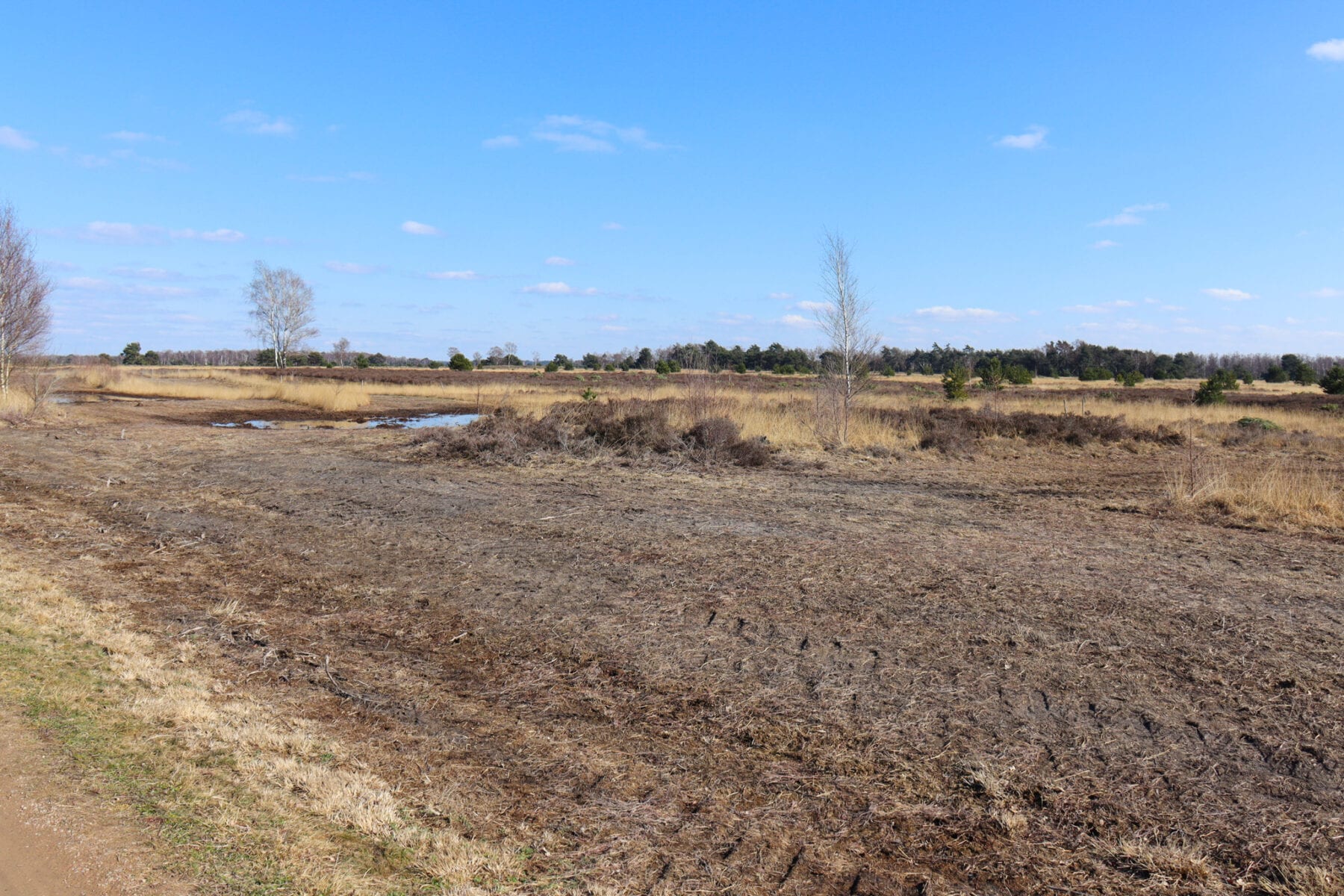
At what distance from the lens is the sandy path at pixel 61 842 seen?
8.57ft

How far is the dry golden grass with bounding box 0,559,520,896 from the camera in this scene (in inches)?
109

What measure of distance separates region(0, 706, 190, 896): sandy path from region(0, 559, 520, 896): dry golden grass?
0.28m

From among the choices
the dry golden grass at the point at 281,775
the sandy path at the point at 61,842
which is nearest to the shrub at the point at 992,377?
the dry golden grass at the point at 281,775

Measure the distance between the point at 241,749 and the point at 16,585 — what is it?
3.81 metres

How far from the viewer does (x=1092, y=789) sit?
11.1 feet

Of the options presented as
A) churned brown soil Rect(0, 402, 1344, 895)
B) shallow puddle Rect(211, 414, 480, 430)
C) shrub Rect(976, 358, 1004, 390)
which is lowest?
churned brown soil Rect(0, 402, 1344, 895)

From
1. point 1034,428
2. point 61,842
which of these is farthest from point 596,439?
point 61,842

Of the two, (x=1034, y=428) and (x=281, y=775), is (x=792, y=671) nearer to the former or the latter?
(x=281, y=775)

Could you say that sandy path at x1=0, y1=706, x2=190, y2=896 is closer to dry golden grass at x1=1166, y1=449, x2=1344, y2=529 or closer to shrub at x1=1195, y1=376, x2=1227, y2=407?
dry golden grass at x1=1166, y1=449, x2=1344, y2=529

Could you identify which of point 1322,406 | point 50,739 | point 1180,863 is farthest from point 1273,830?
point 1322,406

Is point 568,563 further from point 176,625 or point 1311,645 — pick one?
point 1311,645

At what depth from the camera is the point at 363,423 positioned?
25047 millimetres

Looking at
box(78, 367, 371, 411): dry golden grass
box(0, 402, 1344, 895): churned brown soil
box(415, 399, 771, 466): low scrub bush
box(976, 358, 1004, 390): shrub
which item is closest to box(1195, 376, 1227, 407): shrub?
box(976, 358, 1004, 390): shrub

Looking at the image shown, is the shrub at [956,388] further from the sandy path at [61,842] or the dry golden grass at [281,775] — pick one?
the sandy path at [61,842]
